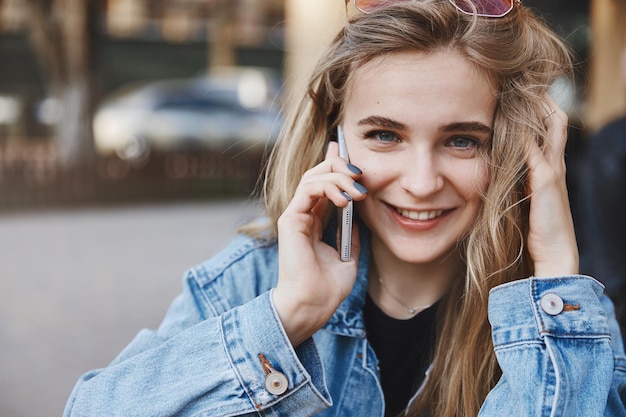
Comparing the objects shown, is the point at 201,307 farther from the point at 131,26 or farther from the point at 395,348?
the point at 131,26

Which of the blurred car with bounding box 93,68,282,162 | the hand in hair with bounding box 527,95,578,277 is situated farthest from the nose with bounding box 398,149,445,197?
the blurred car with bounding box 93,68,282,162

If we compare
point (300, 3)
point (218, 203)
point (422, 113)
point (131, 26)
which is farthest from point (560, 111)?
point (131, 26)

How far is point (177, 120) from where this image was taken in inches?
502

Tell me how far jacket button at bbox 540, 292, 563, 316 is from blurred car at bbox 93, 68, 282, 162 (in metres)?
10.1

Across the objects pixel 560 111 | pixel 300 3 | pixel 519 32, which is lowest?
pixel 560 111

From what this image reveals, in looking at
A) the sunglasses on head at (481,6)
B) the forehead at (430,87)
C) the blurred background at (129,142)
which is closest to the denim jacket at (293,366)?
the forehead at (430,87)

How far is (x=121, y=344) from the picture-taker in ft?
16.0

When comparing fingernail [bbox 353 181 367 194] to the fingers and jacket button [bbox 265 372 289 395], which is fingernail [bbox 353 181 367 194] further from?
A: jacket button [bbox 265 372 289 395]

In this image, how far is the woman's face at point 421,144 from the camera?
1.97m

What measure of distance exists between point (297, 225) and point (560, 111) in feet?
2.40

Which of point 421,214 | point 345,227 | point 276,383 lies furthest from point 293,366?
point 421,214

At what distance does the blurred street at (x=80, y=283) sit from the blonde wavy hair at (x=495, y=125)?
717 mm

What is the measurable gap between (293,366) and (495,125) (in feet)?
2.56

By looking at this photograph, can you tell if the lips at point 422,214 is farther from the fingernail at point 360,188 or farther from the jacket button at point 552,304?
the jacket button at point 552,304
